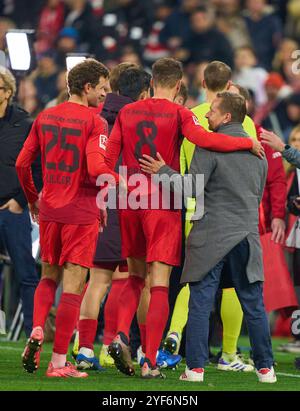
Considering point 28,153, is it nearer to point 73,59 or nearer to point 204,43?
point 73,59

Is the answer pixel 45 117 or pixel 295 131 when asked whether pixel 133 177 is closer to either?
pixel 45 117

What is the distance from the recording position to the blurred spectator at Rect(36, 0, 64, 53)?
2234 cm

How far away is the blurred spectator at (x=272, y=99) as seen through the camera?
1852cm

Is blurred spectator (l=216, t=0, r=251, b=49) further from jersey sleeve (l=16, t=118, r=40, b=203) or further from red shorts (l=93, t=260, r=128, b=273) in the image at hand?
jersey sleeve (l=16, t=118, r=40, b=203)

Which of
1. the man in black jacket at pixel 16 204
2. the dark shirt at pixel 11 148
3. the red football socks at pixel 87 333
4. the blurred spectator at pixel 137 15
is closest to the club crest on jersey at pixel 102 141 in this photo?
the red football socks at pixel 87 333

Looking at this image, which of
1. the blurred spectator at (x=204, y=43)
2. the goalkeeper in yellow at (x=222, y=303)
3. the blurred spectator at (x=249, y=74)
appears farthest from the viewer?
the blurred spectator at (x=204, y=43)

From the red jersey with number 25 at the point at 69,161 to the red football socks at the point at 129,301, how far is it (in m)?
0.54

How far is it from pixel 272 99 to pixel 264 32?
2291 millimetres

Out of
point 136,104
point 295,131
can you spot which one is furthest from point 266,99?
point 136,104

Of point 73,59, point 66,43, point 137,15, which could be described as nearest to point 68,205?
point 73,59

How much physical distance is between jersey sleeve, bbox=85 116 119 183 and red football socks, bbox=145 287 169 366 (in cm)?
80

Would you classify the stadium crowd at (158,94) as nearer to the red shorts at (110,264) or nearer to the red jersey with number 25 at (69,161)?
the red shorts at (110,264)

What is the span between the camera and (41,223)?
9.75 meters

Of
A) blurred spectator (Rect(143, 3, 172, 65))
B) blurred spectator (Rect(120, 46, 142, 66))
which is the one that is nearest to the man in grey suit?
blurred spectator (Rect(120, 46, 142, 66))
